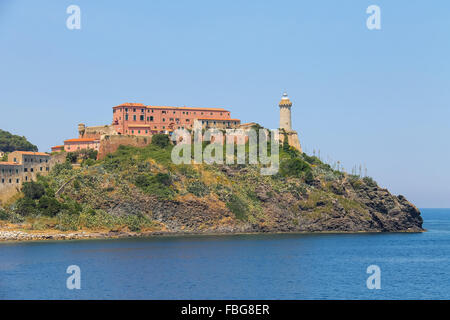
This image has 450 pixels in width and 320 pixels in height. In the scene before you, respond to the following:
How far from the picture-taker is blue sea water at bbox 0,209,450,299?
55.5 metres

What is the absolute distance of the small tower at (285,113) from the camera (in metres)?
130

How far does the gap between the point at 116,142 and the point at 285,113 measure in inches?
1352

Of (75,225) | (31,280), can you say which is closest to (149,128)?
(75,225)

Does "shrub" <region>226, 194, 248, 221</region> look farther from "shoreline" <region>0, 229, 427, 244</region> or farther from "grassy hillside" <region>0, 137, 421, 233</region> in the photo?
"shoreline" <region>0, 229, 427, 244</region>

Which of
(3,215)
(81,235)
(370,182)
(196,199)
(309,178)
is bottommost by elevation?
(81,235)

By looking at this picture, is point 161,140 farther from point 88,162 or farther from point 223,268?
point 223,268

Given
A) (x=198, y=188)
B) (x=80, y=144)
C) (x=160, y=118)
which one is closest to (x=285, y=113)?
(x=160, y=118)

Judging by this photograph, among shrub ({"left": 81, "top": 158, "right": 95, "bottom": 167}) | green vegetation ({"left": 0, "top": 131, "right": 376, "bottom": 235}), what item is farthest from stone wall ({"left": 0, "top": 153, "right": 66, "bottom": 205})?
shrub ({"left": 81, "top": 158, "right": 95, "bottom": 167})

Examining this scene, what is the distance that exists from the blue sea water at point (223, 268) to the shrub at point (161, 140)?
25137 millimetres

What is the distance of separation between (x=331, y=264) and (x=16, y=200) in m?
49.0

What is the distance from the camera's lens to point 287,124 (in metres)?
132

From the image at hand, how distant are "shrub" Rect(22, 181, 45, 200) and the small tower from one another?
169 ft
